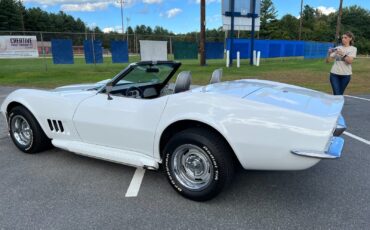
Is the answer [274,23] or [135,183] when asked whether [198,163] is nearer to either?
[135,183]

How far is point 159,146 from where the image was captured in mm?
3156

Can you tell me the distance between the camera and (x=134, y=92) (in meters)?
3.90

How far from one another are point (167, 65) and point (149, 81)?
31 centimetres

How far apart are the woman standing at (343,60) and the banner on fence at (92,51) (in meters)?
14.7

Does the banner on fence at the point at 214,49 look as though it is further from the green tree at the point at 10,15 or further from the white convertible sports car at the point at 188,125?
the green tree at the point at 10,15

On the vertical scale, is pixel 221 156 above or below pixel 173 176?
above

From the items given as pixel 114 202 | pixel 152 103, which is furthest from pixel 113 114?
pixel 114 202

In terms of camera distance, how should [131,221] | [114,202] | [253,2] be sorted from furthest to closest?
[253,2]
[114,202]
[131,221]

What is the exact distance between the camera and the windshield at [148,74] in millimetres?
3710

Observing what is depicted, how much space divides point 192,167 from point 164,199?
0.41 m

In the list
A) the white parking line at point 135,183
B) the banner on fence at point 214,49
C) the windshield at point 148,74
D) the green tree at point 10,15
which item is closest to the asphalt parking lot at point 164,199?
the white parking line at point 135,183

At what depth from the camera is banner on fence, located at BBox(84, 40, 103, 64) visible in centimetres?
1841

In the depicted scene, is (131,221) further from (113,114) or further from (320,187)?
(320,187)

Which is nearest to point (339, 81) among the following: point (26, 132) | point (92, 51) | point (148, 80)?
point (148, 80)
